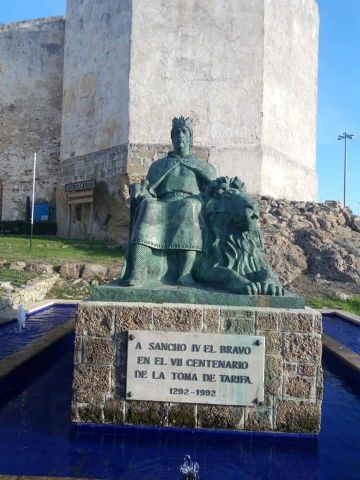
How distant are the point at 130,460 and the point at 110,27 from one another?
13706 millimetres

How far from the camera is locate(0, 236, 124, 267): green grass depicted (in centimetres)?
966

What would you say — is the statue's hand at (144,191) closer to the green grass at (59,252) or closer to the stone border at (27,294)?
the stone border at (27,294)

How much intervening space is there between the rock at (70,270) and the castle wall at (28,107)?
9.58 m

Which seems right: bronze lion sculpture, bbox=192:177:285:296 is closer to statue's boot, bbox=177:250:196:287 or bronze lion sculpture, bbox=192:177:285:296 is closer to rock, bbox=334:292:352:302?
statue's boot, bbox=177:250:196:287

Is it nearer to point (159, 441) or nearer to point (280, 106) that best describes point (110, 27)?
point (280, 106)

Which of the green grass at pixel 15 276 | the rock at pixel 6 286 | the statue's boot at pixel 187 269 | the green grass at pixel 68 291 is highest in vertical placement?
the statue's boot at pixel 187 269

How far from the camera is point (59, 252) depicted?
10727 millimetres

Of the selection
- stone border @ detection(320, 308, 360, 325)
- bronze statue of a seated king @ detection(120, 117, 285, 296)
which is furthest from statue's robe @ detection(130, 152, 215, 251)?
stone border @ detection(320, 308, 360, 325)

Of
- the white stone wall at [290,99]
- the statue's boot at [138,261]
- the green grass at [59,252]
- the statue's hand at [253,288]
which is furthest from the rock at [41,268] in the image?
the white stone wall at [290,99]

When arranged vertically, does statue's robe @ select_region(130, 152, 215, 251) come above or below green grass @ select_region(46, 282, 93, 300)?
above

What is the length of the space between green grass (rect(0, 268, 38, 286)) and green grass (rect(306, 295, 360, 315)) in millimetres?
5090

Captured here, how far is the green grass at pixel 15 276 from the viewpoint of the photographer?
7832 mm

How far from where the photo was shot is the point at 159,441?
2.77 metres

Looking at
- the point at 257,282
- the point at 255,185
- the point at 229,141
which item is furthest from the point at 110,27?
the point at 257,282
